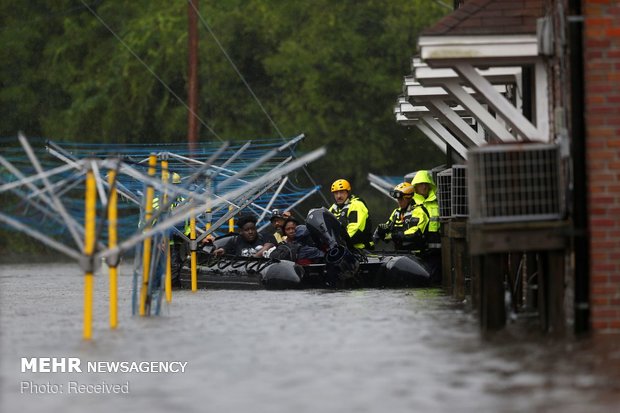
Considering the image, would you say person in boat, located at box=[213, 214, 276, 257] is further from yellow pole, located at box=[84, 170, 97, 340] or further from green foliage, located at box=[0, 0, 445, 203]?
green foliage, located at box=[0, 0, 445, 203]

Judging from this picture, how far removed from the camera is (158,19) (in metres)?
54.6

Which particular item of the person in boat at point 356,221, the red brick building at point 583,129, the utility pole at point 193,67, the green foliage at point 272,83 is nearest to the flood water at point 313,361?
the red brick building at point 583,129

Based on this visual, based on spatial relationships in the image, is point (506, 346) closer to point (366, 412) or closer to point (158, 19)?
point (366, 412)

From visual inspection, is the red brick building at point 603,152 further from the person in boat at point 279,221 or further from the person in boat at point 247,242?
the person in boat at point 279,221

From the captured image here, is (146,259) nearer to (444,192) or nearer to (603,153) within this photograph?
(603,153)

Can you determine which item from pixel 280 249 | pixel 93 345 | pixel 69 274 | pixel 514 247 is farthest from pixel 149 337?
pixel 69 274

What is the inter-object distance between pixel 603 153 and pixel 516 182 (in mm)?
796

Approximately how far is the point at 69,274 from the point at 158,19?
19119 mm

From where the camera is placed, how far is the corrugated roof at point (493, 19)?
58.8 feet

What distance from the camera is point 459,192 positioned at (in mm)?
22297

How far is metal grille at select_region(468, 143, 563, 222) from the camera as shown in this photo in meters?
16.0

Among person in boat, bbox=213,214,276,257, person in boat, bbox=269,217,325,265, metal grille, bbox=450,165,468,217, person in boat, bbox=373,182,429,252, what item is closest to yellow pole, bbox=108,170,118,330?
metal grille, bbox=450,165,468,217

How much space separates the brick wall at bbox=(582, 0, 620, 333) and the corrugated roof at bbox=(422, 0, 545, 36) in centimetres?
193

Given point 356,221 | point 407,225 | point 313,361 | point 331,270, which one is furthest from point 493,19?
point 356,221
